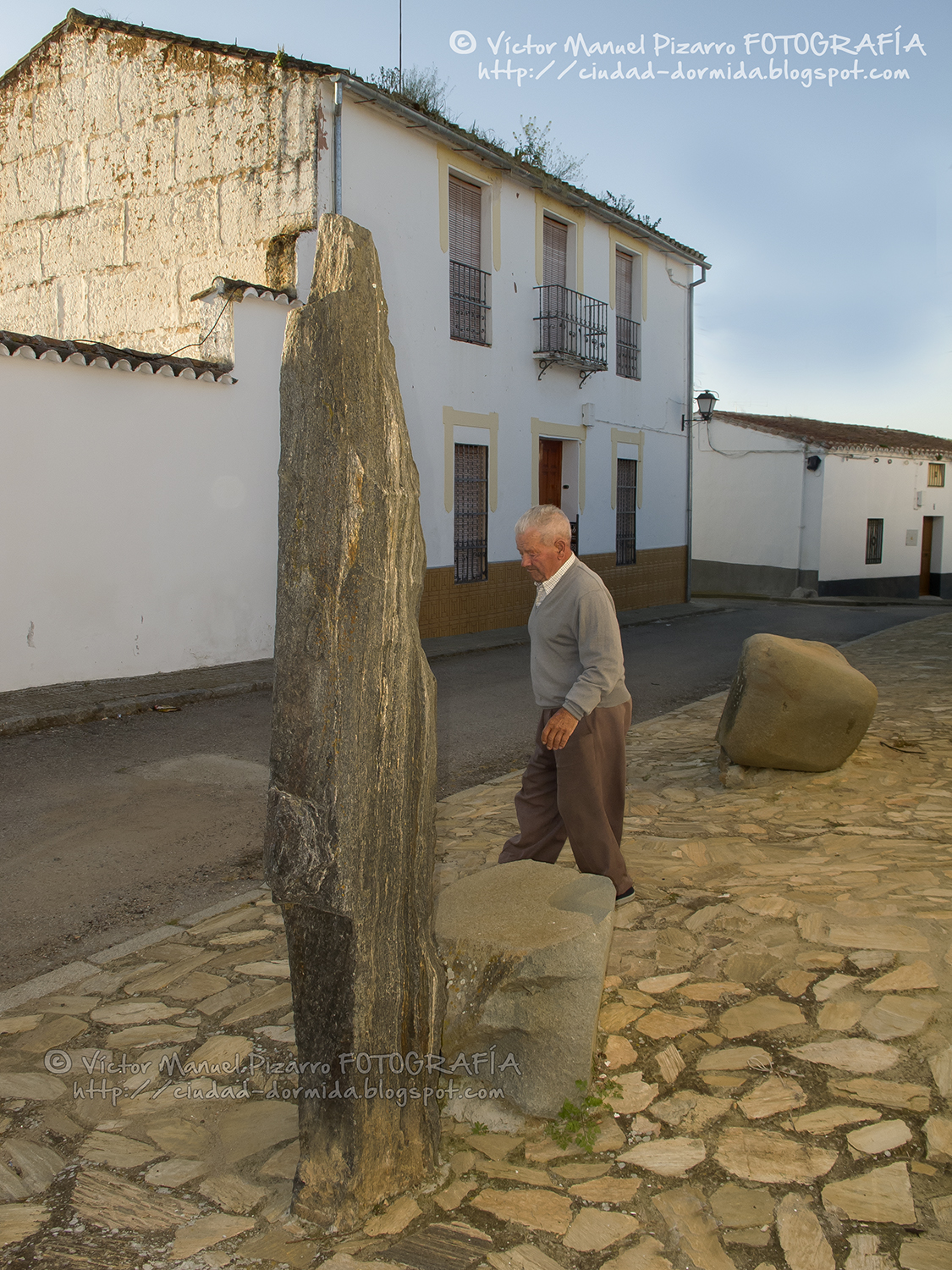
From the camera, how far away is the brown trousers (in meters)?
4.00

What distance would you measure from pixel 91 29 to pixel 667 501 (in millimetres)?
12197

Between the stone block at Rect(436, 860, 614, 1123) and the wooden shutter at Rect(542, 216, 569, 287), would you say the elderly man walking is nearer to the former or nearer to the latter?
the stone block at Rect(436, 860, 614, 1123)

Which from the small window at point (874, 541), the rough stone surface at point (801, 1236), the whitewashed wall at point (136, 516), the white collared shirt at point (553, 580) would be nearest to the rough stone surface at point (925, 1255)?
the rough stone surface at point (801, 1236)

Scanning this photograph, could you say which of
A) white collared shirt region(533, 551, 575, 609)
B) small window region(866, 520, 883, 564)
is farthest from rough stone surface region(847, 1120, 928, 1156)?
small window region(866, 520, 883, 564)

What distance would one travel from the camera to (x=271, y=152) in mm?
11586

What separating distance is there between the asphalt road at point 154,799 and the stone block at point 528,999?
1.83m

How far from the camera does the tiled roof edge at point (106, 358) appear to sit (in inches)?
353

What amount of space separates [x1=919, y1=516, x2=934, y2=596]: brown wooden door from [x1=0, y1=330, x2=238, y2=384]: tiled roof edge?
23.0 m

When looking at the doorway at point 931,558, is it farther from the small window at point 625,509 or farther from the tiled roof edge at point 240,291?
the tiled roof edge at point 240,291

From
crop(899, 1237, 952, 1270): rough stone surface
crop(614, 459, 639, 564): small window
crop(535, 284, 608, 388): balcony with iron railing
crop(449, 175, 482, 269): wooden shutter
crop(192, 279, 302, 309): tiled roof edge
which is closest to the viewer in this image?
crop(899, 1237, 952, 1270): rough stone surface

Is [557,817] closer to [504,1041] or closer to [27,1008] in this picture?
[504,1041]

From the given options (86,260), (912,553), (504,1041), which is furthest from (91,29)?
(912,553)

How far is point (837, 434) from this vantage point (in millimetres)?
26453

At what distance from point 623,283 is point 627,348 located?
1.16 m
